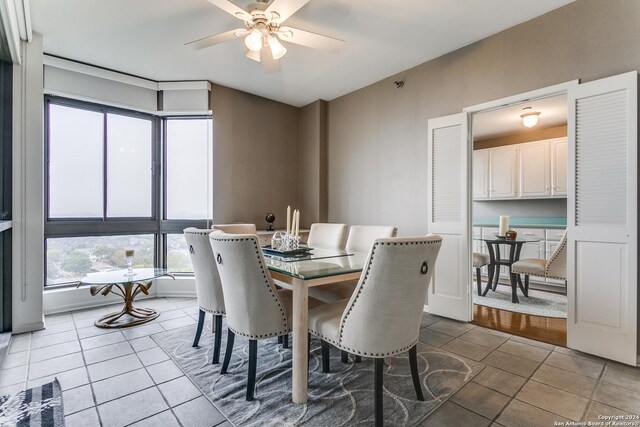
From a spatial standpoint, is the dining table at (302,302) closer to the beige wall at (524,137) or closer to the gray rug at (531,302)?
the gray rug at (531,302)

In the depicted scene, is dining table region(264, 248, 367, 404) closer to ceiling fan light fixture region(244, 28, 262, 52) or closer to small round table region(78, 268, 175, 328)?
ceiling fan light fixture region(244, 28, 262, 52)

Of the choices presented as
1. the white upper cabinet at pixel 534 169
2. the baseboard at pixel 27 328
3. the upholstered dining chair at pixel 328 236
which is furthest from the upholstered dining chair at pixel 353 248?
the white upper cabinet at pixel 534 169

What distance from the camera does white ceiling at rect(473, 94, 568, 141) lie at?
157 inches

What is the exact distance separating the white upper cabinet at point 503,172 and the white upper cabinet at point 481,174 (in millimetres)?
68

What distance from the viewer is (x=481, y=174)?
572 centimetres

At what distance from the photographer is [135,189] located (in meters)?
3.94

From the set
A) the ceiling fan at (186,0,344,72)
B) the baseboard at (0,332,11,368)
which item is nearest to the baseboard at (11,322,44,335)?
the baseboard at (0,332,11,368)

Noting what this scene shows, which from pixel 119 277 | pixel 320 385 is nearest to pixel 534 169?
pixel 320 385

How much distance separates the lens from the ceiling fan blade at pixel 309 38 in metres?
2.22

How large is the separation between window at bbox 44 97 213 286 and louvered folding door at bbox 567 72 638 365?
383 centimetres

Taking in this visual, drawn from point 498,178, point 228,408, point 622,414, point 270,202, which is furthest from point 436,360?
point 498,178

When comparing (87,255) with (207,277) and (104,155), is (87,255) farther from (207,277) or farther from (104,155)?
(207,277)

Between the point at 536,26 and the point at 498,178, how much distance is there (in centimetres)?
325

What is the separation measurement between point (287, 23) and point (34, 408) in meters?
3.21
